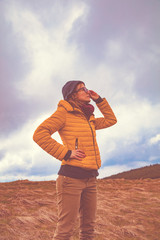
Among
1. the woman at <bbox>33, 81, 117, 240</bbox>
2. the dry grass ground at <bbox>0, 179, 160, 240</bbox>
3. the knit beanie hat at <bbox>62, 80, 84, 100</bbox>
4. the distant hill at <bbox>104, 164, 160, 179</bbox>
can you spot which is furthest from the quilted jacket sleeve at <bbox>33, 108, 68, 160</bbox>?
the distant hill at <bbox>104, 164, 160, 179</bbox>

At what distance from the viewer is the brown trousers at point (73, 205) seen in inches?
96.3

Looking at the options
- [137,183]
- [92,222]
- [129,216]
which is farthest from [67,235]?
[137,183]

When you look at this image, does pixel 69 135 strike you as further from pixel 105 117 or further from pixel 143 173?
pixel 143 173

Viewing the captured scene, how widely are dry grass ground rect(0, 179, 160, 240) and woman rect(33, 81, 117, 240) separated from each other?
72.1 inches

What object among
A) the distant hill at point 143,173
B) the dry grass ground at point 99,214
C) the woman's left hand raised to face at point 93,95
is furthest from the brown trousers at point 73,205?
the distant hill at point 143,173

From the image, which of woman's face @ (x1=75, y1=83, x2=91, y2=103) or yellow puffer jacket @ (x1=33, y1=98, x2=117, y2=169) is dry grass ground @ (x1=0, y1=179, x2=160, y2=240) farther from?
woman's face @ (x1=75, y1=83, x2=91, y2=103)

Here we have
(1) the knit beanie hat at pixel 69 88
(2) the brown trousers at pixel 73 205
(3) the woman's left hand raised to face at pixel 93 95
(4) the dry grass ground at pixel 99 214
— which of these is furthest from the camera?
(4) the dry grass ground at pixel 99 214

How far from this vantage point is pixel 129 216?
5461 mm

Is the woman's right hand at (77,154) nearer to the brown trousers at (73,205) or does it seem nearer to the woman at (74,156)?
the woman at (74,156)

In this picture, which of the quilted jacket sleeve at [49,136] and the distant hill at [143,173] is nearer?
the quilted jacket sleeve at [49,136]

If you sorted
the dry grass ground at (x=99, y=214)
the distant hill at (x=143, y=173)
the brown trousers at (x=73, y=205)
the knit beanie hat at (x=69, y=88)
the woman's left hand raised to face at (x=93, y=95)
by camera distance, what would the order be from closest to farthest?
the brown trousers at (x=73, y=205) < the knit beanie hat at (x=69, y=88) < the woman's left hand raised to face at (x=93, y=95) < the dry grass ground at (x=99, y=214) < the distant hill at (x=143, y=173)

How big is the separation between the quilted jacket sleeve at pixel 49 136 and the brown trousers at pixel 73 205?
0.30 metres

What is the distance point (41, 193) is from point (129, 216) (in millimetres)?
3122

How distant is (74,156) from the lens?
8.20 feet
